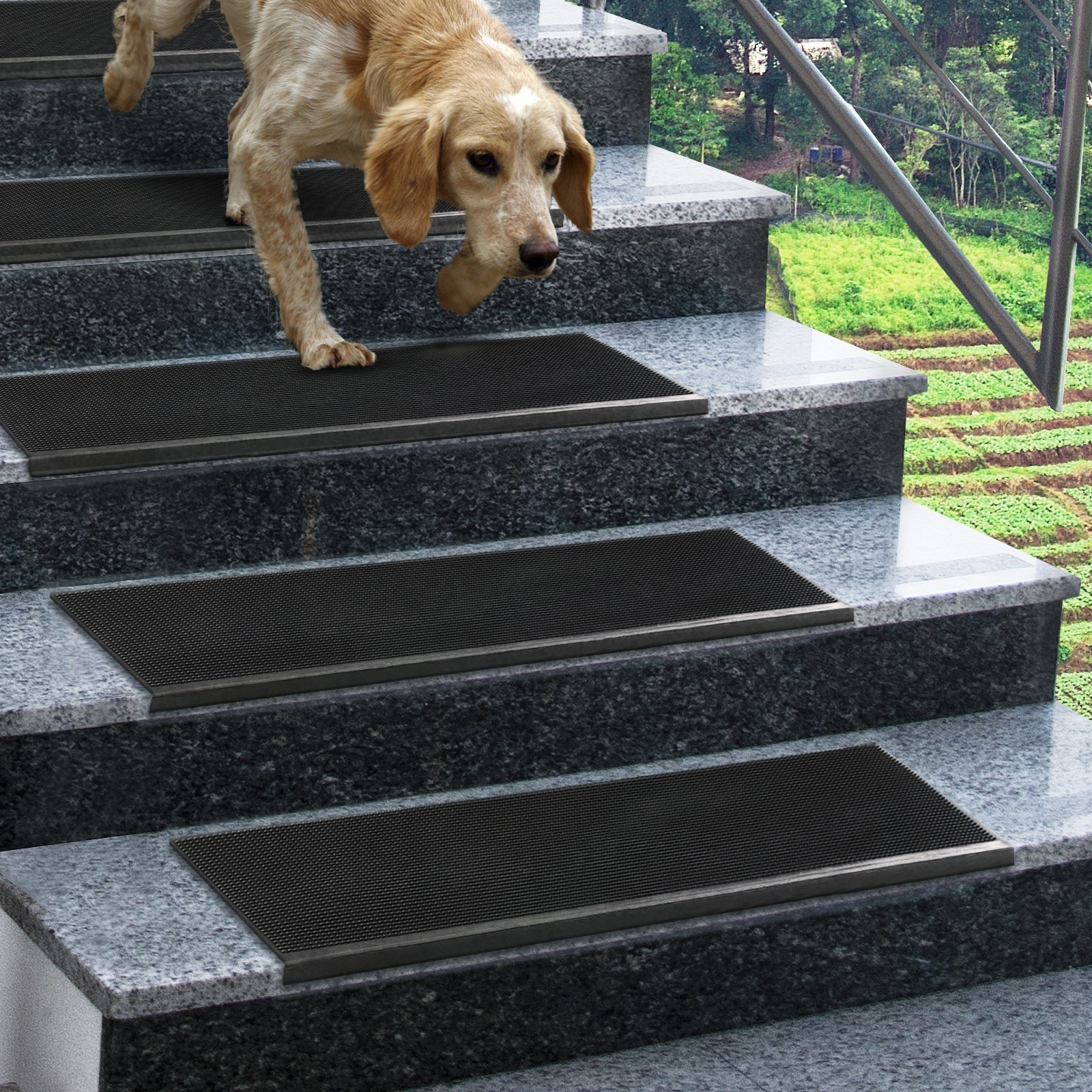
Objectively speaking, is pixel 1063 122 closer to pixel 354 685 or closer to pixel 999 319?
pixel 999 319

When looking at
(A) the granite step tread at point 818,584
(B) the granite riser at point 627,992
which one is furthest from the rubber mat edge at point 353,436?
(B) the granite riser at point 627,992

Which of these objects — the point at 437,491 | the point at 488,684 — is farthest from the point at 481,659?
the point at 437,491

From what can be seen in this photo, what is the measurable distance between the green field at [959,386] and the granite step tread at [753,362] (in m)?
19.6

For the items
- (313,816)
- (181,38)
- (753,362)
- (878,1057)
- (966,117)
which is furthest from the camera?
(966,117)

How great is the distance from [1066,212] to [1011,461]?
22.3m

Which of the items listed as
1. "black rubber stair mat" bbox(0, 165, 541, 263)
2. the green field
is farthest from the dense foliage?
"black rubber stair mat" bbox(0, 165, 541, 263)

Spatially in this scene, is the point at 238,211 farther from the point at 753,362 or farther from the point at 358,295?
the point at 753,362

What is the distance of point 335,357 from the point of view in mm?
2768

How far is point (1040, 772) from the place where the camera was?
2.35 metres

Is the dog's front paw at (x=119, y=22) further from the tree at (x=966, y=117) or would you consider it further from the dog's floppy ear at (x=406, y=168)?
the tree at (x=966, y=117)

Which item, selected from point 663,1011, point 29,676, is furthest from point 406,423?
point 663,1011

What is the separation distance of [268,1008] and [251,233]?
1.54 metres

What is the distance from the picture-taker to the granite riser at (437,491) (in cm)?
237

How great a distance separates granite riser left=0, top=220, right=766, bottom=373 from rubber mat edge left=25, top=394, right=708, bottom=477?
1.46ft
